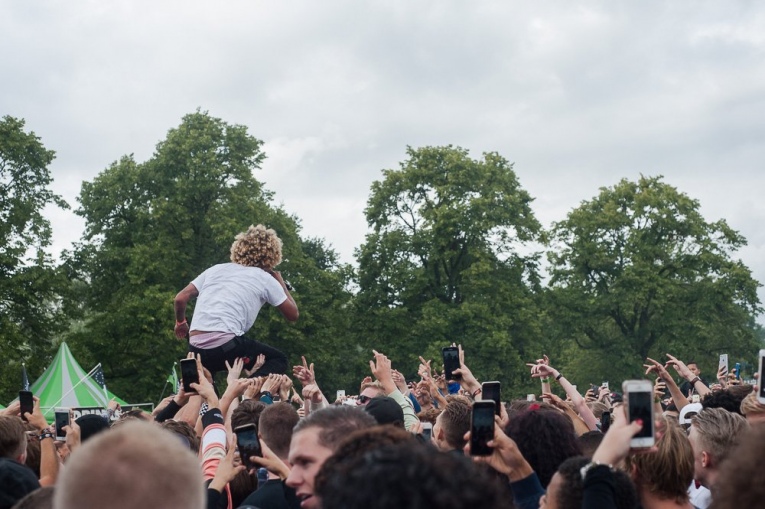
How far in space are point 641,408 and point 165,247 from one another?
3653 cm

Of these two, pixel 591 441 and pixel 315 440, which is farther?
pixel 591 441

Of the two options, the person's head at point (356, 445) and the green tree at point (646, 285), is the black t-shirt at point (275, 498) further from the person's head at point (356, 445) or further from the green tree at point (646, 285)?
the green tree at point (646, 285)

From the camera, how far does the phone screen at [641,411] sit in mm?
3719

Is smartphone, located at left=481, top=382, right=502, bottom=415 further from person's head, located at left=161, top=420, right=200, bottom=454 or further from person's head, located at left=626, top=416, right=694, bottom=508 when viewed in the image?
person's head, located at left=161, top=420, right=200, bottom=454

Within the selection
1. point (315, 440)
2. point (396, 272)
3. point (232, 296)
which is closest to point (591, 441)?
point (315, 440)

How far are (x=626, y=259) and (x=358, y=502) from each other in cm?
4706

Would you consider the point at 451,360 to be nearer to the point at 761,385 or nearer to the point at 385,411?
the point at 385,411

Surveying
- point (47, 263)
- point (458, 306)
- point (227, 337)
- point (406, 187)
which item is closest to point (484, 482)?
point (227, 337)

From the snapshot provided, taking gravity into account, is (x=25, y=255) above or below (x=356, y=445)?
above

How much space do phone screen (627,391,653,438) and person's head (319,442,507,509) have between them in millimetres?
Answer: 1749

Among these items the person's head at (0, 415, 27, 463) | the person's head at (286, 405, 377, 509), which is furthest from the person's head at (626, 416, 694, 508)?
the person's head at (0, 415, 27, 463)

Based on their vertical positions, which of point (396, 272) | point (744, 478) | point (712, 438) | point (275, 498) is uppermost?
point (396, 272)

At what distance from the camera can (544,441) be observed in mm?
4707

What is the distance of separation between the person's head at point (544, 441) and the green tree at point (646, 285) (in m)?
42.0
